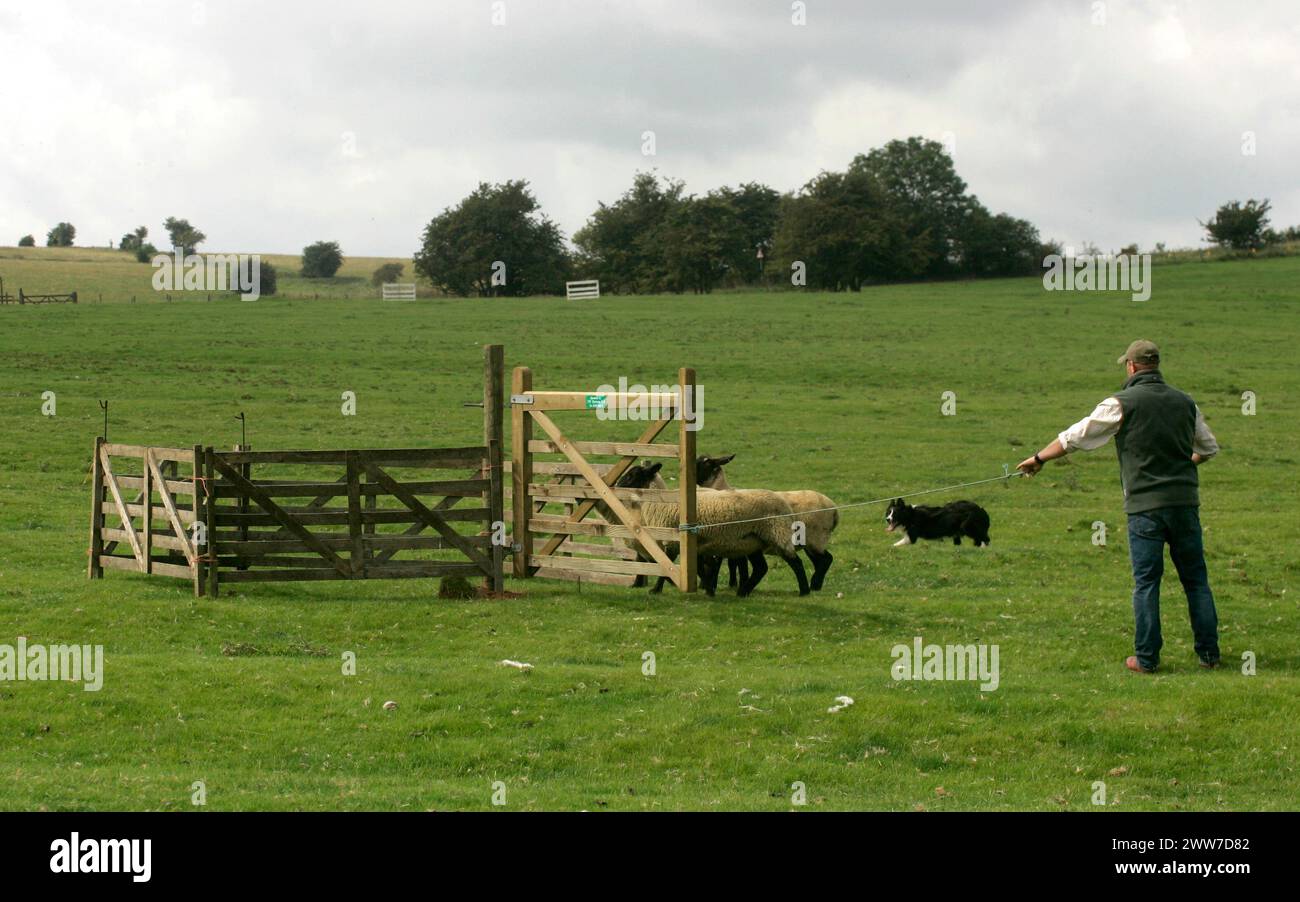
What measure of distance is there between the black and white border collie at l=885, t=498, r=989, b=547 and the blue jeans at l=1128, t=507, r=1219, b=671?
8.86 metres

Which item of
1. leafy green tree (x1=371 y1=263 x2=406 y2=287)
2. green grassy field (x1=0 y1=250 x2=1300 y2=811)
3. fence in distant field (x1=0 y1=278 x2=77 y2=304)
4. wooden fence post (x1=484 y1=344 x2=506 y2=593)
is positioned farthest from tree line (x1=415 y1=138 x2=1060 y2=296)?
wooden fence post (x1=484 y1=344 x2=506 y2=593)

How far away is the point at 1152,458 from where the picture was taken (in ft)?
41.0

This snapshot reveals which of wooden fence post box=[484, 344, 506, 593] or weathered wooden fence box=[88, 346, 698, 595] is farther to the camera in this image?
wooden fence post box=[484, 344, 506, 593]

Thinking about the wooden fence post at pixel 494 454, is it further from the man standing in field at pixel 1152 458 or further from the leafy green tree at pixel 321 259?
the leafy green tree at pixel 321 259

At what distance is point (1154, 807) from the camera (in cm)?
984

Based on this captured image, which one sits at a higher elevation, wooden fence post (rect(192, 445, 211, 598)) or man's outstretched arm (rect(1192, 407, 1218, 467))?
man's outstretched arm (rect(1192, 407, 1218, 467))

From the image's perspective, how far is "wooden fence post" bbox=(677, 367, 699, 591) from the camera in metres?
16.5

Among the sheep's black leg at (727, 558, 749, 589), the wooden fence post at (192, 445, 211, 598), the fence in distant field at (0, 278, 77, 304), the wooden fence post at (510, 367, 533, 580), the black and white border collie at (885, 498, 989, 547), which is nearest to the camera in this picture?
the wooden fence post at (192, 445, 211, 598)

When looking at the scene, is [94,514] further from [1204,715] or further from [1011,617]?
[1204,715]

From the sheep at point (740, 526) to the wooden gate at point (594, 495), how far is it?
A: 0.55 feet

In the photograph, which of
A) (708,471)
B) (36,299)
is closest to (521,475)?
(708,471)

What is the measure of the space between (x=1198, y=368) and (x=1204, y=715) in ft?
125

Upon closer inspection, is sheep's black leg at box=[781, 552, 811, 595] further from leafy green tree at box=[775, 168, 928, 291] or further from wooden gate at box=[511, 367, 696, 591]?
leafy green tree at box=[775, 168, 928, 291]

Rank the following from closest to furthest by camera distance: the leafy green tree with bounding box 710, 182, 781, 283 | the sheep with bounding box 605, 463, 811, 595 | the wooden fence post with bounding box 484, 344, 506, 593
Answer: the sheep with bounding box 605, 463, 811, 595, the wooden fence post with bounding box 484, 344, 506, 593, the leafy green tree with bounding box 710, 182, 781, 283
